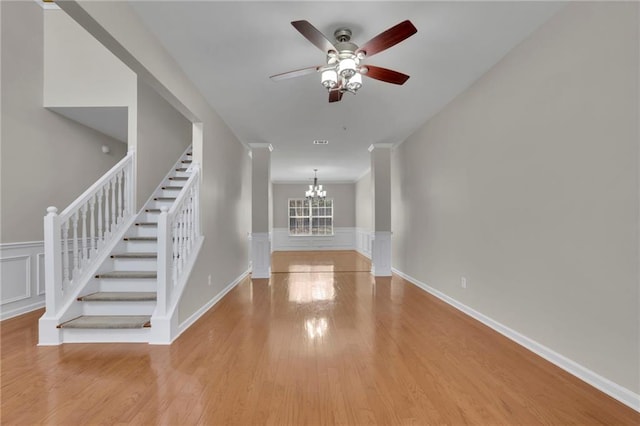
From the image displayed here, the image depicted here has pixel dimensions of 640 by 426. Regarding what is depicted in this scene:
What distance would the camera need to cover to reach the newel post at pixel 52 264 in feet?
9.05

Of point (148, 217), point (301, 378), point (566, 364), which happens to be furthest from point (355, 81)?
point (148, 217)

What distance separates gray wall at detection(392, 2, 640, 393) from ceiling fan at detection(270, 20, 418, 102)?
47.1 inches

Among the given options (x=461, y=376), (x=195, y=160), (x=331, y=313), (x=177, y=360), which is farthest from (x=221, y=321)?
(x=461, y=376)

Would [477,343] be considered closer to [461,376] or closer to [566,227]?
[461,376]

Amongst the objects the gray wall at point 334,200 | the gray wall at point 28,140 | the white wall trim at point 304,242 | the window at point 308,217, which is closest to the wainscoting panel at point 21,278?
the gray wall at point 28,140

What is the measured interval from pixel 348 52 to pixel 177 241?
2544 millimetres

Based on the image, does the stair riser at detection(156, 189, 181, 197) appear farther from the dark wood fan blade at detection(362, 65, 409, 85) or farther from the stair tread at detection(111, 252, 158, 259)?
the dark wood fan blade at detection(362, 65, 409, 85)

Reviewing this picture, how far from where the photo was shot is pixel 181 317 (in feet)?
10.1

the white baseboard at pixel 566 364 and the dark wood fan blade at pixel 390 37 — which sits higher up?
the dark wood fan blade at pixel 390 37

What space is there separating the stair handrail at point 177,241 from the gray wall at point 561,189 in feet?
10.9

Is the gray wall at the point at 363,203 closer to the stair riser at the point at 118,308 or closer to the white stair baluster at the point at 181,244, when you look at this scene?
the white stair baluster at the point at 181,244

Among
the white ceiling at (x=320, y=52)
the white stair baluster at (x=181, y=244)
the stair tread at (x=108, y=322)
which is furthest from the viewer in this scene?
the white stair baluster at (x=181, y=244)

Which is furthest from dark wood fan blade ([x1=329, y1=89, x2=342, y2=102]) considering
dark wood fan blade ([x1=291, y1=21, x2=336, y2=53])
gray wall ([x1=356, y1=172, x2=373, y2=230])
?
gray wall ([x1=356, y1=172, x2=373, y2=230])

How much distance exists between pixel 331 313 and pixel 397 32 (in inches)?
119
